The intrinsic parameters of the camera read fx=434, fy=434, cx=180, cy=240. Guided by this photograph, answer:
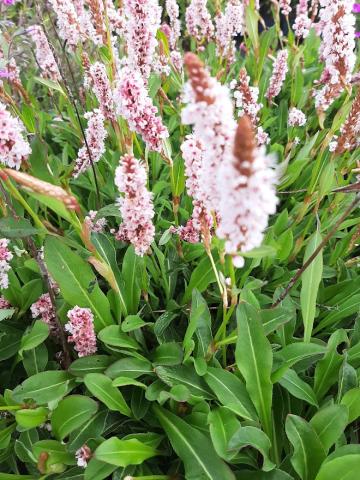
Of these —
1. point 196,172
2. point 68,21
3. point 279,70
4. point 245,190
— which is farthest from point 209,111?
point 279,70

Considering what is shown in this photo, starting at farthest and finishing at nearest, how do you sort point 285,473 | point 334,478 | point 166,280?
point 166,280
point 285,473
point 334,478

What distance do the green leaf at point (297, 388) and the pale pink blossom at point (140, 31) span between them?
1.20 m

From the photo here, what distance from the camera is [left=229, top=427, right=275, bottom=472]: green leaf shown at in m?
1.22

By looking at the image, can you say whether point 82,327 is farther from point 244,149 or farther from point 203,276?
point 244,149

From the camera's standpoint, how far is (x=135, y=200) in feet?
3.86

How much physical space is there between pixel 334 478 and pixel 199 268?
0.83 m

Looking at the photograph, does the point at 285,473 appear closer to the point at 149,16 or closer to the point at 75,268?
the point at 75,268

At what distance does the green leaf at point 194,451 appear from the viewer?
4.31 ft

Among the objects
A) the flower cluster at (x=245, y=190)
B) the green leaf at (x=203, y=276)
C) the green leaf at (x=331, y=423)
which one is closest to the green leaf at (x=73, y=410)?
the green leaf at (x=203, y=276)

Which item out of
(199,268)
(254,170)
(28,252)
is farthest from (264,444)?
(28,252)

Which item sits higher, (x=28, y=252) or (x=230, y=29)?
(x=230, y=29)

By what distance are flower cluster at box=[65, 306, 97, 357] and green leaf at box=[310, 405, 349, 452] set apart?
0.77m

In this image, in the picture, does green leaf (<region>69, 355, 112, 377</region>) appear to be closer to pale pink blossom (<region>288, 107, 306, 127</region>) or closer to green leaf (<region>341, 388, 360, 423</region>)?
green leaf (<region>341, 388, 360, 423</region>)

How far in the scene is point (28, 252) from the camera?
2.02 m
